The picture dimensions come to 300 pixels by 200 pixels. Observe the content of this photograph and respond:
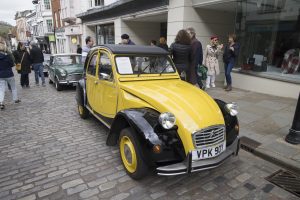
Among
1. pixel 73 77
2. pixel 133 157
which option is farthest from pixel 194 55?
pixel 73 77

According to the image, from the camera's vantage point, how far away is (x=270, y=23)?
7.77 m

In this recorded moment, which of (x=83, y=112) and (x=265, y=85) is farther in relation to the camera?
(x=265, y=85)

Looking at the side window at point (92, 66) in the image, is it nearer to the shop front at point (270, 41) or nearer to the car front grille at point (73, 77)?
the car front grille at point (73, 77)

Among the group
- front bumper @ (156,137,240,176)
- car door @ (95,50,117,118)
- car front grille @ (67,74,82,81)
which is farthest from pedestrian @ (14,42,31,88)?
front bumper @ (156,137,240,176)

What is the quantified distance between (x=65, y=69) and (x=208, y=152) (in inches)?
317

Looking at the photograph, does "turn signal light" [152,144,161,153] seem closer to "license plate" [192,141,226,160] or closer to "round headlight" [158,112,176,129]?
"round headlight" [158,112,176,129]

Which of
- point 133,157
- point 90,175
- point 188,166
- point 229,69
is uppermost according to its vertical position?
point 229,69

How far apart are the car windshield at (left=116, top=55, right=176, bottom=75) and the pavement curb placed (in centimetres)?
200

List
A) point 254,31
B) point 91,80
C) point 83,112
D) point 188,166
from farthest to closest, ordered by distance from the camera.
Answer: point 254,31 < point 83,112 < point 91,80 < point 188,166

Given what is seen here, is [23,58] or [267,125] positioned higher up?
[23,58]

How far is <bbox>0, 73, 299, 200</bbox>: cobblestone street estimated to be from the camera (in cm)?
291

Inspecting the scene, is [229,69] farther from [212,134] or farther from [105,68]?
[212,134]

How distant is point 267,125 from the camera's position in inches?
193

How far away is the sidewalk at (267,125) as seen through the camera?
12.2 feet
